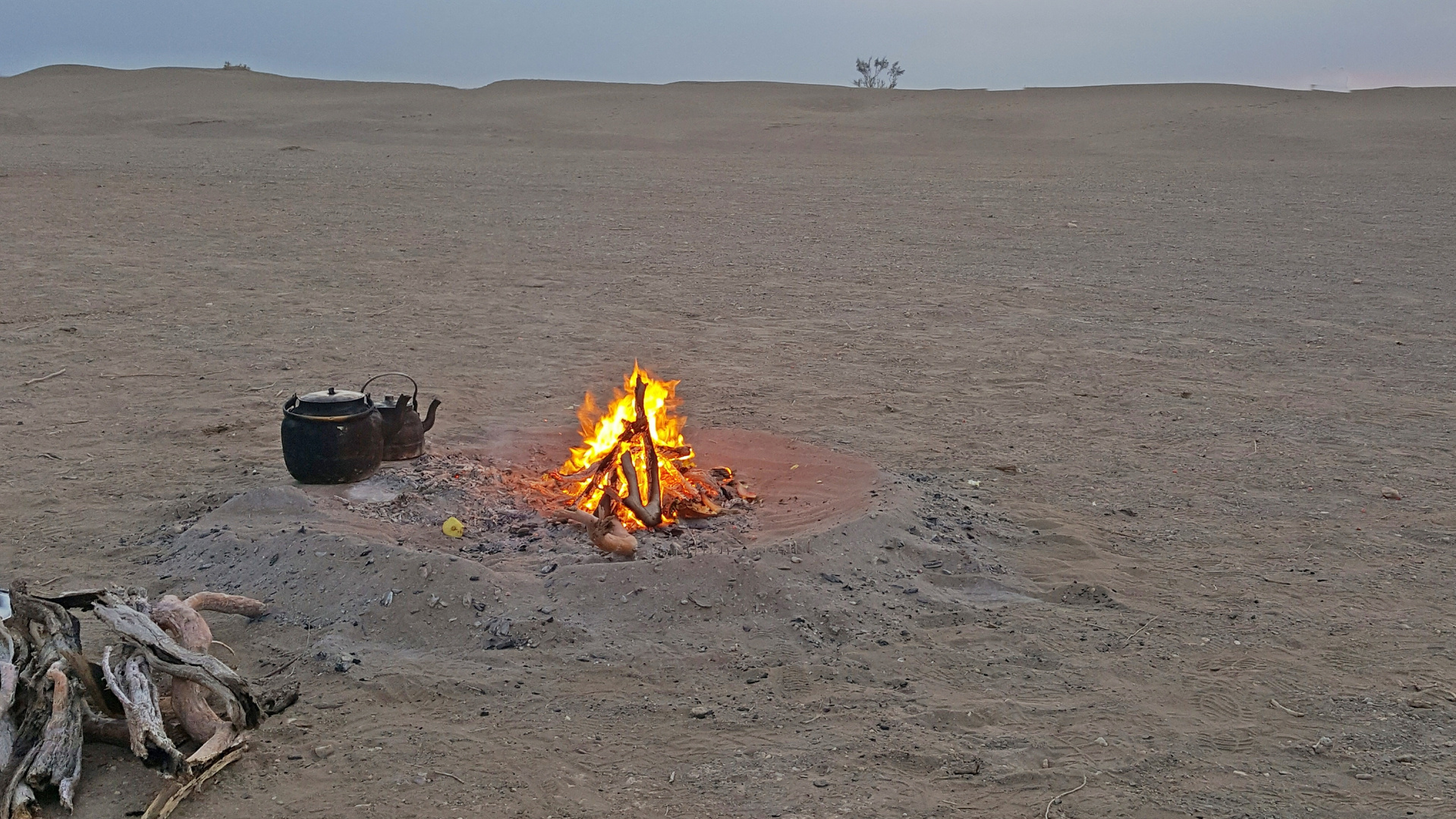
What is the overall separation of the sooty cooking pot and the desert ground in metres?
0.14

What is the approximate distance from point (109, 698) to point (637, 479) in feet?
6.54

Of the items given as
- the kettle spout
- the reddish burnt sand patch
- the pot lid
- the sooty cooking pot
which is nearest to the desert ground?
the reddish burnt sand patch

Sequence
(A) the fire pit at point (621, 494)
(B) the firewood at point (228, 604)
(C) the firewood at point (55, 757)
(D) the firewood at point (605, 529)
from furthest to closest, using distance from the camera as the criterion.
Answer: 1. (A) the fire pit at point (621, 494)
2. (D) the firewood at point (605, 529)
3. (B) the firewood at point (228, 604)
4. (C) the firewood at point (55, 757)

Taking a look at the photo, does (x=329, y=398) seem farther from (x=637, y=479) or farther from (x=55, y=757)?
(x=55, y=757)

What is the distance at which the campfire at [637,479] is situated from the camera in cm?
461

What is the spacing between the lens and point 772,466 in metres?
5.48

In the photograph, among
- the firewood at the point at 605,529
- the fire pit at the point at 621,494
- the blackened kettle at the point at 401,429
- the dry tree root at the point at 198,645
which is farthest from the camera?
the blackened kettle at the point at 401,429

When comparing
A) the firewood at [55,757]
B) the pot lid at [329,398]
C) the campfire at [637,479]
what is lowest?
the firewood at [55,757]

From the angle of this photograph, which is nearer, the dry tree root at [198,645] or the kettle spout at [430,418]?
the dry tree root at [198,645]

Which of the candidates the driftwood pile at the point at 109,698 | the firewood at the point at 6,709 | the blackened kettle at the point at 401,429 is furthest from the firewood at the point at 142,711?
the blackened kettle at the point at 401,429

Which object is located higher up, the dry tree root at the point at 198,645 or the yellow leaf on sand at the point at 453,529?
the yellow leaf on sand at the point at 453,529

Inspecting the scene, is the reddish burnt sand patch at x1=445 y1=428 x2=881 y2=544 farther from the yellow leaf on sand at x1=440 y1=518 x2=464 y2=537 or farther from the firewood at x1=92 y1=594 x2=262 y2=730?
the firewood at x1=92 y1=594 x2=262 y2=730

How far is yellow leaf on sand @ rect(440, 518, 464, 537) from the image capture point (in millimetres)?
4566

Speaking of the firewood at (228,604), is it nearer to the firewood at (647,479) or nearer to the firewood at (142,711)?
the firewood at (142,711)
